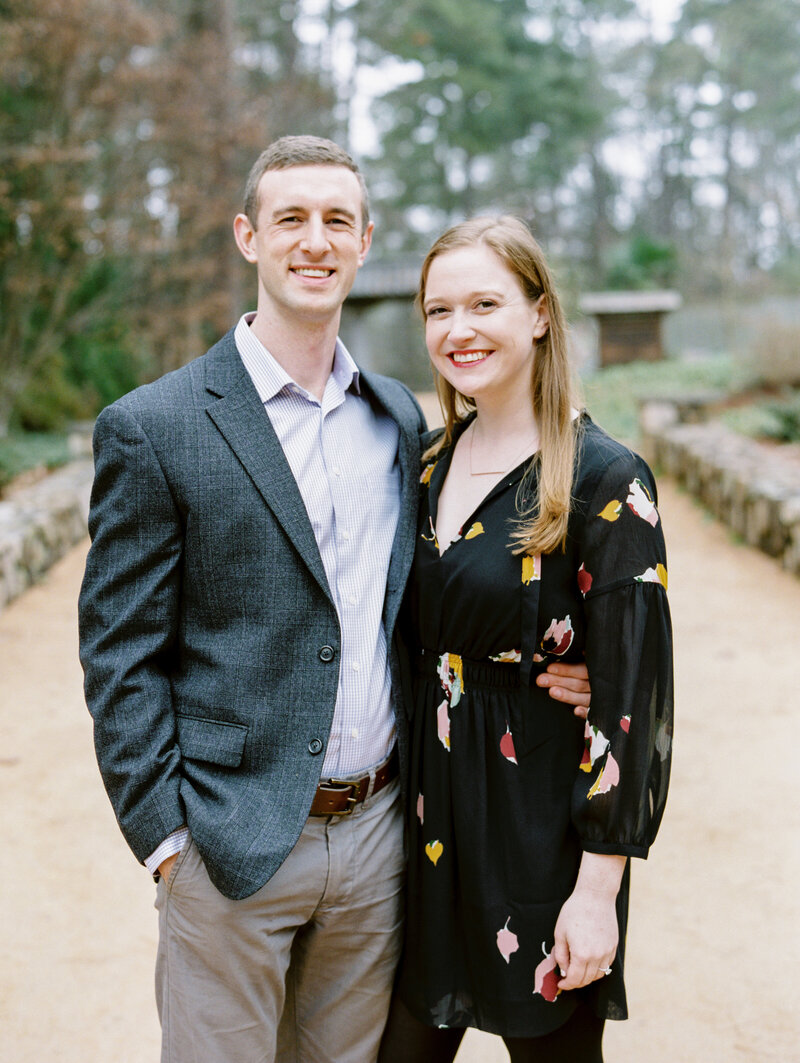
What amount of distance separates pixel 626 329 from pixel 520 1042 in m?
17.7

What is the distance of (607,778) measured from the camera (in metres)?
1.71

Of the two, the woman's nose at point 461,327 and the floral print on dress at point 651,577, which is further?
the woman's nose at point 461,327

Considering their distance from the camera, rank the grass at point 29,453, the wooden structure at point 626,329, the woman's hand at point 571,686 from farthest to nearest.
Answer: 1. the wooden structure at point 626,329
2. the grass at point 29,453
3. the woman's hand at point 571,686

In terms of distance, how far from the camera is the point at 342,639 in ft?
6.07

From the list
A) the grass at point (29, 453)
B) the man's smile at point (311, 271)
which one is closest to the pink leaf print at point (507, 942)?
the man's smile at point (311, 271)

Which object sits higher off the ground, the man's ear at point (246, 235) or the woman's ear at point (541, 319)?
the man's ear at point (246, 235)

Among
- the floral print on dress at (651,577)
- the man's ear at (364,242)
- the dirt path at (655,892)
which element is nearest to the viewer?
the floral print on dress at (651,577)

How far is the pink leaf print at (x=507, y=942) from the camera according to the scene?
1820 millimetres

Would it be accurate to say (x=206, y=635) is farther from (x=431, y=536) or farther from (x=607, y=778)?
(x=607, y=778)

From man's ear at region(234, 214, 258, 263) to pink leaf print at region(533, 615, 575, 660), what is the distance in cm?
93

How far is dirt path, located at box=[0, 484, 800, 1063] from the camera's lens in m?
2.74

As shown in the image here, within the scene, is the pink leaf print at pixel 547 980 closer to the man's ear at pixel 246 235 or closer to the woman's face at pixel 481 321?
the woman's face at pixel 481 321


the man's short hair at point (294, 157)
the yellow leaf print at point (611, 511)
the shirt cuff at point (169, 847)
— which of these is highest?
the man's short hair at point (294, 157)

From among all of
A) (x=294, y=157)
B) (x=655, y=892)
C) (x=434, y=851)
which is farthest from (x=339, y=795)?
(x=655, y=892)
